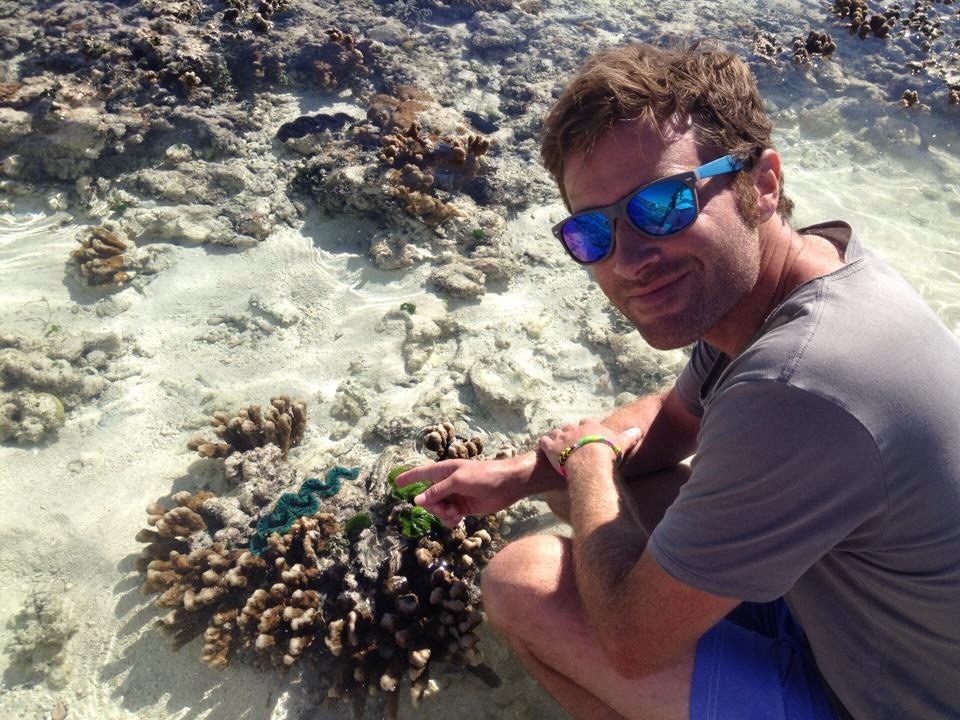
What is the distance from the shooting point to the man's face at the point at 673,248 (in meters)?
2.11

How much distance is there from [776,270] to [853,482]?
2.83 ft

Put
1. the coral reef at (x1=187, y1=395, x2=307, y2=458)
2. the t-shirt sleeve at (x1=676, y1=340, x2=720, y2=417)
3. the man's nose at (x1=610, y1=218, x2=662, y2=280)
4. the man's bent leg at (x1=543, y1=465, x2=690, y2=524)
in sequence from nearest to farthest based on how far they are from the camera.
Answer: the man's nose at (x1=610, y1=218, x2=662, y2=280) → the t-shirt sleeve at (x1=676, y1=340, x2=720, y2=417) → the man's bent leg at (x1=543, y1=465, x2=690, y2=524) → the coral reef at (x1=187, y1=395, x2=307, y2=458)

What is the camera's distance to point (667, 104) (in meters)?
2.20

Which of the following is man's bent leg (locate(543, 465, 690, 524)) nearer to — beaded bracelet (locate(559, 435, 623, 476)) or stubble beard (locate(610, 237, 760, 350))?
beaded bracelet (locate(559, 435, 623, 476))

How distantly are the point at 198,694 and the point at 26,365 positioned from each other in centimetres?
304

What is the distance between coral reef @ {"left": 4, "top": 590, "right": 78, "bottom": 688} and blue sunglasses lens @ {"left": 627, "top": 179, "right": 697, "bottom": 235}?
12.4 ft

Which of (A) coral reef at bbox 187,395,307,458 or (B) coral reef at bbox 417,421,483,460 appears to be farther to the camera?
(A) coral reef at bbox 187,395,307,458

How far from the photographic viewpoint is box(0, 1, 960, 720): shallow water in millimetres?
3219

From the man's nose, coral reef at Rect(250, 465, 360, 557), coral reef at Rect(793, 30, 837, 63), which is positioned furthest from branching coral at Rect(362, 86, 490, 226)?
coral reef at Rect(793, 30, 837, 63)

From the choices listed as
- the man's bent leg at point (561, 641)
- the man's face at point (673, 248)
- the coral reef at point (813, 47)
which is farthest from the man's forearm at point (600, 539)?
the coral reef at point (813, 47)

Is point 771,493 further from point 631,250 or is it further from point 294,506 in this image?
point 294,506

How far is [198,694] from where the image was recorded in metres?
3.14

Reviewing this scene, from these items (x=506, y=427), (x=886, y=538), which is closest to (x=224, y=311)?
(x=506, y=427)

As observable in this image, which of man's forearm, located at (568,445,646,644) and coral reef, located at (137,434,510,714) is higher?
man's forearm, located at (568,445,646,644)
